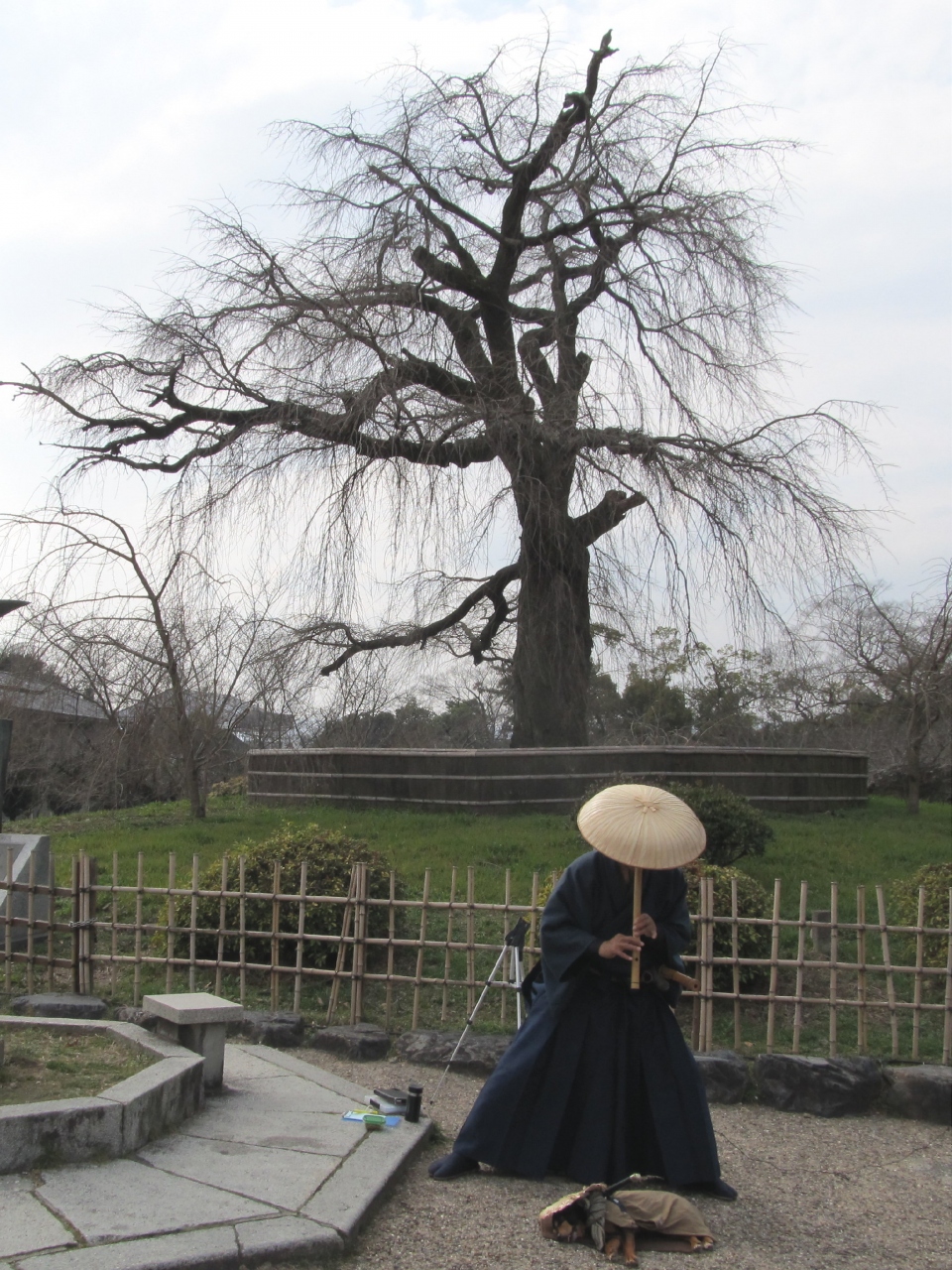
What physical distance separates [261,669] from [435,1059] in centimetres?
775

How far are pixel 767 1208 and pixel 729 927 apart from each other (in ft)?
8.94

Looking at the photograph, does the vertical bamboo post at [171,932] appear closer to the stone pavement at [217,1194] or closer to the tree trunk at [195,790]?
the stone pavement at [217,1194]

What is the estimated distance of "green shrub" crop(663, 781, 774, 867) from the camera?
9.92 meters

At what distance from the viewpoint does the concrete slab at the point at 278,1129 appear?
15.3ft

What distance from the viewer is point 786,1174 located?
493 centimetres

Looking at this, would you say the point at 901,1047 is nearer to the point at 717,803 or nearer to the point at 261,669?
the point at 717,803

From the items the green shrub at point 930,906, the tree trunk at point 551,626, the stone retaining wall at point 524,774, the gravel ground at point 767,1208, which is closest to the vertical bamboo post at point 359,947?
the gravel ground at point 767,1208

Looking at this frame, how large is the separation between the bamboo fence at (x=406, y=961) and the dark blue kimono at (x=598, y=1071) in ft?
5.75

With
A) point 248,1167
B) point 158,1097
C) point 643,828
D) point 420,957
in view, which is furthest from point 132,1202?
point 420,957

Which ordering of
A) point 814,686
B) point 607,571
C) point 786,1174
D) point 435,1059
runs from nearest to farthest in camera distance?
1. point 786,1174
2. point 435,1059
3. point 607,571
4. point 814,686

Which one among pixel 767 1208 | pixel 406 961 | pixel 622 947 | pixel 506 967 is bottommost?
pixel 767 1208

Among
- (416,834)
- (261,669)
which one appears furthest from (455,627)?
(416,834)

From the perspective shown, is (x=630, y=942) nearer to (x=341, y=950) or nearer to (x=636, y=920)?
(x=636, y=920)

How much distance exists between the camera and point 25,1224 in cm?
362
